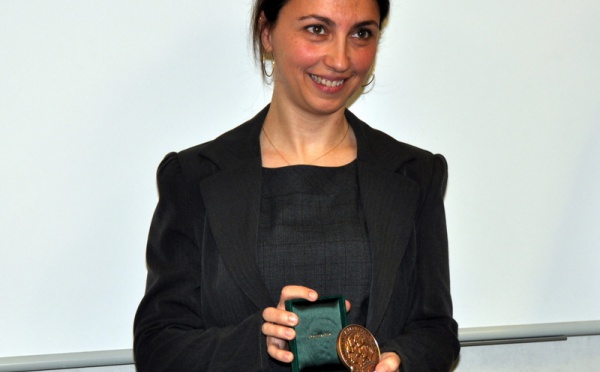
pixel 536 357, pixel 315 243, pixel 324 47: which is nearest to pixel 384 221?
pixel 315 243

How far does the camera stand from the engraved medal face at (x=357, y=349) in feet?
5.41

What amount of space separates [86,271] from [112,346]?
175 millimetres

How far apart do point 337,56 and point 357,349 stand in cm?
55

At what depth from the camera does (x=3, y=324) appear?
2.06 metres

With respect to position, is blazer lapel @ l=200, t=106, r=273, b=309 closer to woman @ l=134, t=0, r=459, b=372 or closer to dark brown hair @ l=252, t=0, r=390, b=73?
woman @ l=134, t=0, r=459, b=372

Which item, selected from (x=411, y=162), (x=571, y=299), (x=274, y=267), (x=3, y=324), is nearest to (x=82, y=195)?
(x=3, y=324)

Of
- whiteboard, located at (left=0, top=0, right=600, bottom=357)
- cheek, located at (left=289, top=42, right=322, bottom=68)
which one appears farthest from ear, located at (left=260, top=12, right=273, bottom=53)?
whiteboard, located at (left=0, top=0, right=600, bottom=357)

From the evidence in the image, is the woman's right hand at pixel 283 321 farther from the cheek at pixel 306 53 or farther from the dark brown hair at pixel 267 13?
the dark brown hair at pixel 267 13

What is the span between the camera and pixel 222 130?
220cm

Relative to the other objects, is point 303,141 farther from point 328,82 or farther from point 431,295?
point 431,295

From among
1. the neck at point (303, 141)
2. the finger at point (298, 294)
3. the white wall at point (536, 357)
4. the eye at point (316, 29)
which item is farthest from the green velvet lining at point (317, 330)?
the white wall at point (536, 357)

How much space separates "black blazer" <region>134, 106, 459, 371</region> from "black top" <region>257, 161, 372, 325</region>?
1.2 inches

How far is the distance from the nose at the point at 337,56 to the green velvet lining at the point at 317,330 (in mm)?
442

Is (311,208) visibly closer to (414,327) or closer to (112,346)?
(414,327)
